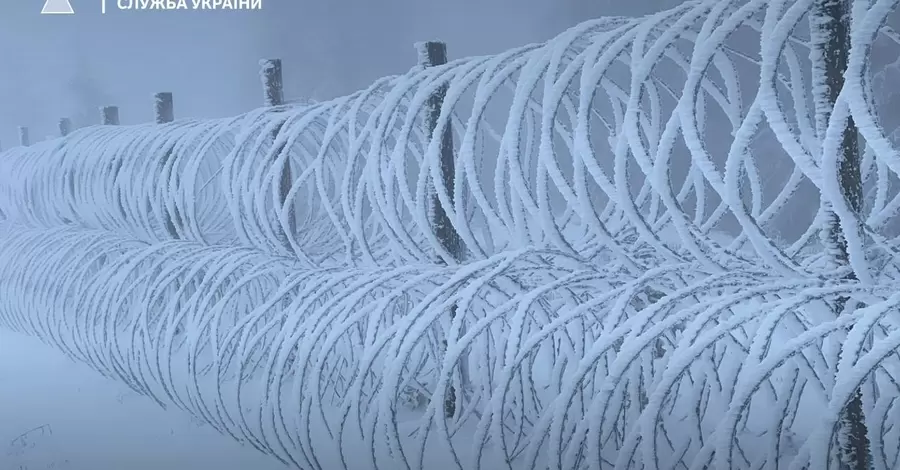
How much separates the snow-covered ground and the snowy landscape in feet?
0.05

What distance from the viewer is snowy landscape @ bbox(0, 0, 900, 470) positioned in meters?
1.36

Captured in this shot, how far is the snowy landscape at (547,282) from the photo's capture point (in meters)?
1.36

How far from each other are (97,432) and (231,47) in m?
12.9

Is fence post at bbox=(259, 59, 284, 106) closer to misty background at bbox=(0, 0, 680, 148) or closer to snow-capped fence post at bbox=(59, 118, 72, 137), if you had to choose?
misty background at bbox=(0, 0, 680, 148)

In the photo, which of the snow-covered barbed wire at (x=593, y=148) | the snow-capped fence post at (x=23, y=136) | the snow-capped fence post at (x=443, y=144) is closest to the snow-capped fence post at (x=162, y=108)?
the snow-covered barbed wire at (x=593, y=148)

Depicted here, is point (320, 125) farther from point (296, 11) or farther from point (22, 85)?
point (296, 11)

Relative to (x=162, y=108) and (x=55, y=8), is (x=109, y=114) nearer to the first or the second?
(x=162, y=108)

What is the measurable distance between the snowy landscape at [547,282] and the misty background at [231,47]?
223 cm

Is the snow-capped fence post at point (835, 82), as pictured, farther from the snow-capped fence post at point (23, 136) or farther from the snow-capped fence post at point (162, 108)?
the snow-capped fence post at point (23, 136)

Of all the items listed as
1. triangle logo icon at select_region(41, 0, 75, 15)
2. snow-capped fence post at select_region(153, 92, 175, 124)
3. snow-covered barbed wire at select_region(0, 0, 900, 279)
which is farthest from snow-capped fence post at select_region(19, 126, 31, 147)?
triangle logo icon at select_region(41, 0, 75, 15)

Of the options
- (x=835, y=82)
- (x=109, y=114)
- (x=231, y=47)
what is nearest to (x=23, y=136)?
(x=109, y=114)

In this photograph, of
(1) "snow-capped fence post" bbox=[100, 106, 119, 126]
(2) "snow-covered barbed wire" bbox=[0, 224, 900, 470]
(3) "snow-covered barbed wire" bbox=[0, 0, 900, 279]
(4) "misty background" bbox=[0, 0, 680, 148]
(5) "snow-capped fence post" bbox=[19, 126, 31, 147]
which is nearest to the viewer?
(2) "snow-covered barbed wire" bbox=[0, 224, 900, 470]

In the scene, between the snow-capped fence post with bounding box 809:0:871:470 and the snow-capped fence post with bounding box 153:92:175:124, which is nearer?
the snow-capped fence post with bounding box 809:0:871:470

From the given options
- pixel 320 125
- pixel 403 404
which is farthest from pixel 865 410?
pixel 320 125
